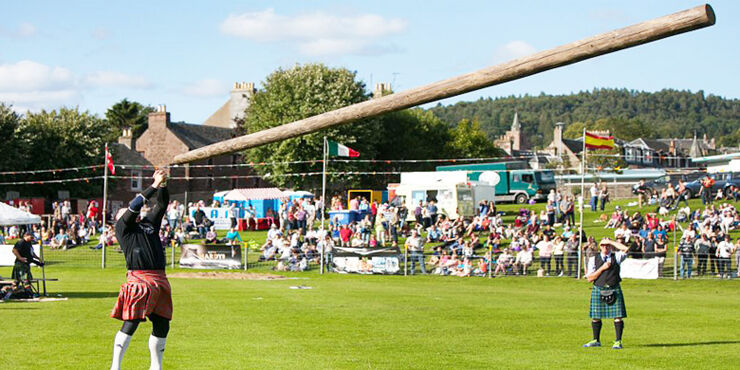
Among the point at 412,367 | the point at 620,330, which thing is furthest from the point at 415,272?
the point at 412,367

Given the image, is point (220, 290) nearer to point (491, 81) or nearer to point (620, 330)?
point (620, 330)

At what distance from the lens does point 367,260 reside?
2756 cm

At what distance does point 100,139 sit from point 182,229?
75.9ft

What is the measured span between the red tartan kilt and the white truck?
3168 cm

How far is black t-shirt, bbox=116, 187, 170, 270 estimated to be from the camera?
23.3ft

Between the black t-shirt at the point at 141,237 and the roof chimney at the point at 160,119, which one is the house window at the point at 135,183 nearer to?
the roof chimney at the point at 160,119

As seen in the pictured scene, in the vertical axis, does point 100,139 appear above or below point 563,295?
above

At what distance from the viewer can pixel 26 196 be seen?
170 feet

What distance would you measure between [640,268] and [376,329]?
14749mm

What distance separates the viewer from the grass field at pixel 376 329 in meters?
9.62

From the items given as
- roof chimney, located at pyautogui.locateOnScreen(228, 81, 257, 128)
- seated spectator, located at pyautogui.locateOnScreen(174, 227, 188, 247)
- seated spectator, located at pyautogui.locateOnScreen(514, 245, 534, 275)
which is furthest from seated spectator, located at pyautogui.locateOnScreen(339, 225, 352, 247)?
roof chimney, located at pyautogui.locateOnScreen(228, 81, 257, 128)

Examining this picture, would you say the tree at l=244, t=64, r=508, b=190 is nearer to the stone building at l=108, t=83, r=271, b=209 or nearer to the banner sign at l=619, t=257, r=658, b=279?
the stone building at l=108, t=83, r=271, b=209

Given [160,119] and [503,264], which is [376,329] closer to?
[503,264]

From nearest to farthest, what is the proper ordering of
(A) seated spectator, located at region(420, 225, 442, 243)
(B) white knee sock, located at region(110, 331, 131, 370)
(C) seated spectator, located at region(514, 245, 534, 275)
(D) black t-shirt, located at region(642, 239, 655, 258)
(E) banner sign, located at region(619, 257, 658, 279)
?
(B) white knee sock, located at region(110, 331, 131, 370), (E) banner sign, located at region(619, 257, 658, 279), (D) black t-shirt, located at region(642, 239, 655, 258), (C) seated spectator, located at region(514, 245, 534, 275), (A) seated spectator, located at region(420, 225, 442, 243)
